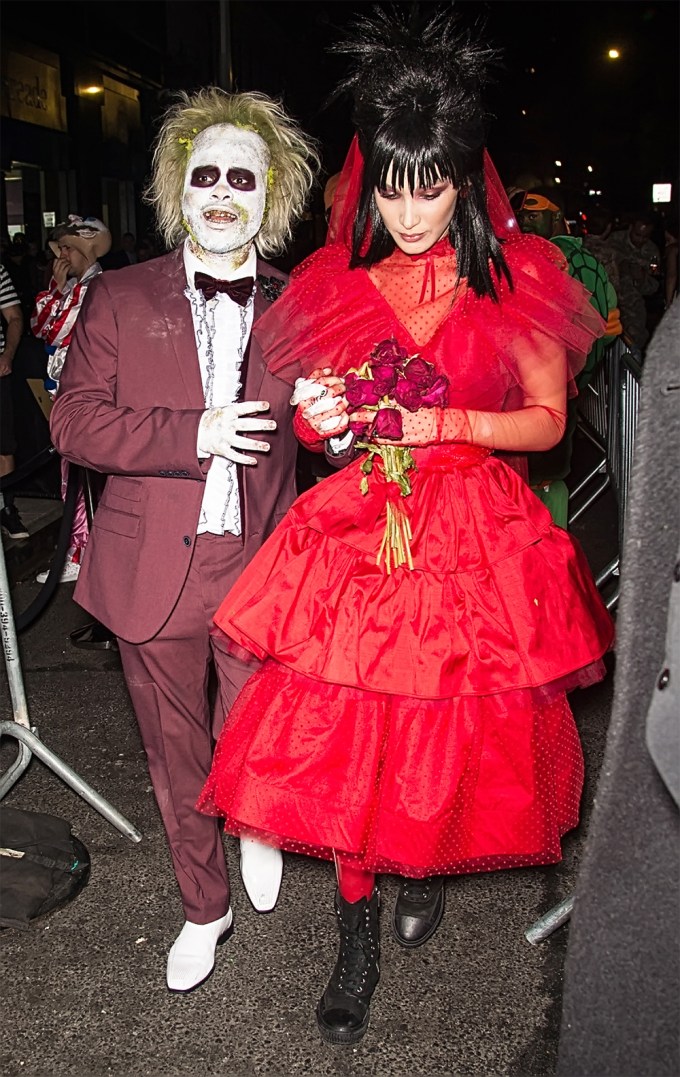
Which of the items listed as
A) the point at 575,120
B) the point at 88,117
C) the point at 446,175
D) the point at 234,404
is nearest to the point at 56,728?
the point at 234,404

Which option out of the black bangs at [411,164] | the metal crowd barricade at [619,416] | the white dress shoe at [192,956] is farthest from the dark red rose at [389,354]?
the metal crowd barricade at [619,416]

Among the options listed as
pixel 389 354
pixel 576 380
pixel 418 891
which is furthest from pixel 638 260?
pixel 389 354

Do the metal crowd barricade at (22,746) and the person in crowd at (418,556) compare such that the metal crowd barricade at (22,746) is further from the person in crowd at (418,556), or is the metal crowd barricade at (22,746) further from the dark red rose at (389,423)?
the dark red rose at (389,423)

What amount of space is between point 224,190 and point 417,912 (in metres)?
2.14

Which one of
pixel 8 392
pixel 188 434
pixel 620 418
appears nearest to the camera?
pixel 188 434

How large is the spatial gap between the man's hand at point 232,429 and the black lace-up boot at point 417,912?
1.40 metres

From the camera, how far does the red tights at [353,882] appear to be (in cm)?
286

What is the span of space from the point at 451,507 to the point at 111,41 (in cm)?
1975

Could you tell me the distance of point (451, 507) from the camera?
2746 mm

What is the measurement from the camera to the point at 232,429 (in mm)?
2754

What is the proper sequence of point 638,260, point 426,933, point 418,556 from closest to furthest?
point 418,556 → point 426,933 → point 638,260

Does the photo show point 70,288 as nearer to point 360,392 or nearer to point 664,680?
point 360,392

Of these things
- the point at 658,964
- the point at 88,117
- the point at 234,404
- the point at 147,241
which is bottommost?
the point at 658,964

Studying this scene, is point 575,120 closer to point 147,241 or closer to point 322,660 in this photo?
point 147,241
